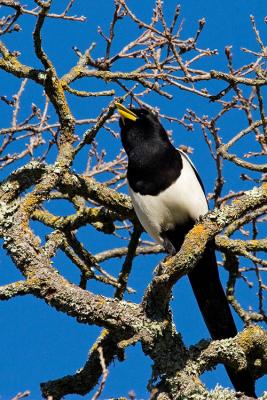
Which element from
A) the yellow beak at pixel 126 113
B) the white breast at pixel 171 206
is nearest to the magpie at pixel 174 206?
the white breast at pixel 171 206

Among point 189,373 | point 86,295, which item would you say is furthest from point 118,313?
point 189,373

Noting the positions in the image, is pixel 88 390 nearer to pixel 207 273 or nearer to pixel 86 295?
pixel 86 295

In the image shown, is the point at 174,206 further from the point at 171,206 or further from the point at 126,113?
the point at 126,113

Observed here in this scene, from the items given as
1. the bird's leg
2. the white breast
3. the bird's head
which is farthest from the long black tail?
the bird's head

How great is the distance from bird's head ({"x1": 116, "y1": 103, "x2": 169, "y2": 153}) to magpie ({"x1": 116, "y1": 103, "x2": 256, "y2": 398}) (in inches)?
0.7

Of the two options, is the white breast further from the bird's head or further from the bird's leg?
the bird's head

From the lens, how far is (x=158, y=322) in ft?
12.0

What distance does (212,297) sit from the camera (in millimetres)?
4762

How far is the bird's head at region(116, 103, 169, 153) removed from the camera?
5.17 metres

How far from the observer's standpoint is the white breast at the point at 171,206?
4.75 metres

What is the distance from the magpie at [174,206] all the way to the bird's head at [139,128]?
0.06ft

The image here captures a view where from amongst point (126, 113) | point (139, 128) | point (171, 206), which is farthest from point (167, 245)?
point (126, 113)

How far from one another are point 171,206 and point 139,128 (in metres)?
0.68

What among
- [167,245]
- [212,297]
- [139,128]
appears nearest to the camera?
[212,297]
